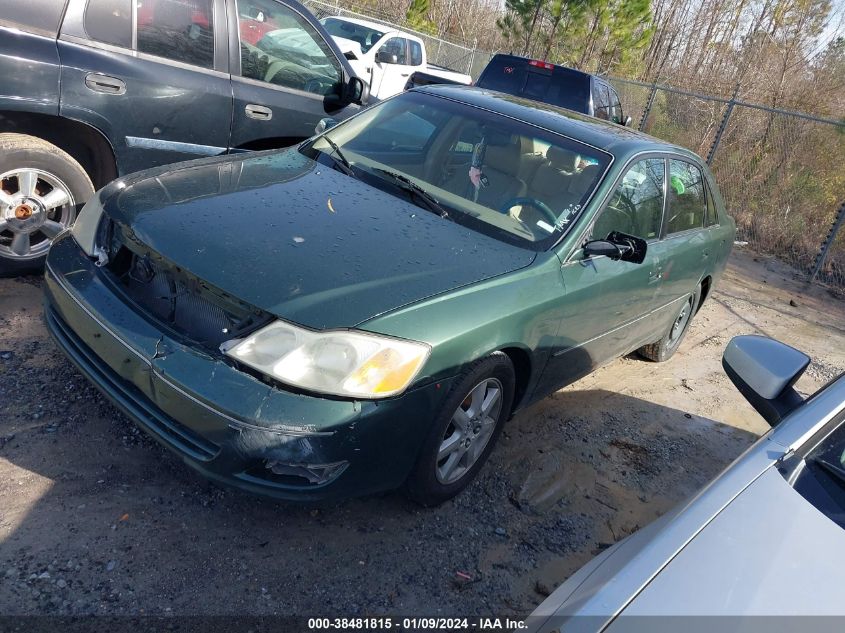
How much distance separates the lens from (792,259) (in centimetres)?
1031

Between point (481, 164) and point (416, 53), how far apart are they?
1155 centimetres

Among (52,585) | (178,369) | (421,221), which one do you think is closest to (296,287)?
(178,369)

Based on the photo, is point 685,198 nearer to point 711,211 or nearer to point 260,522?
point 711,211

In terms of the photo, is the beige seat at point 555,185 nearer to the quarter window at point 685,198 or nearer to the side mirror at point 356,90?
the quarter window at point 685,198

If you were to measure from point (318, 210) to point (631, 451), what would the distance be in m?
2.39

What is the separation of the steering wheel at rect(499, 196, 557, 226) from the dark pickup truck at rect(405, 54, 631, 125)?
6.66m

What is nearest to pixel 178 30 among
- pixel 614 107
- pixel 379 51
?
pixel 614 107

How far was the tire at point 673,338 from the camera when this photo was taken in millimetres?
5305

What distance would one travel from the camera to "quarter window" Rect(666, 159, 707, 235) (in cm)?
438

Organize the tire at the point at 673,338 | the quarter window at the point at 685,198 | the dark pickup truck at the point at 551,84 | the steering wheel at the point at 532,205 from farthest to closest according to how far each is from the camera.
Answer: the dark pickup truck at the point at 551,84 < the tire at the point at 673,338 < the quarter window at the point at 685,198 < the steering wheel at the point at 532,205

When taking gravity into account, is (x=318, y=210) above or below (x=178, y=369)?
above

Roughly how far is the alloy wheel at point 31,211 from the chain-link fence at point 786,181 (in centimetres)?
915

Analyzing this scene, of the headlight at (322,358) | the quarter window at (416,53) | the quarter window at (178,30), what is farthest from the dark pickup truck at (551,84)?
the headlight at (322,358)

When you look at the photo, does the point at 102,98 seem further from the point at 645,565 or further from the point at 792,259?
the point at 792,259
